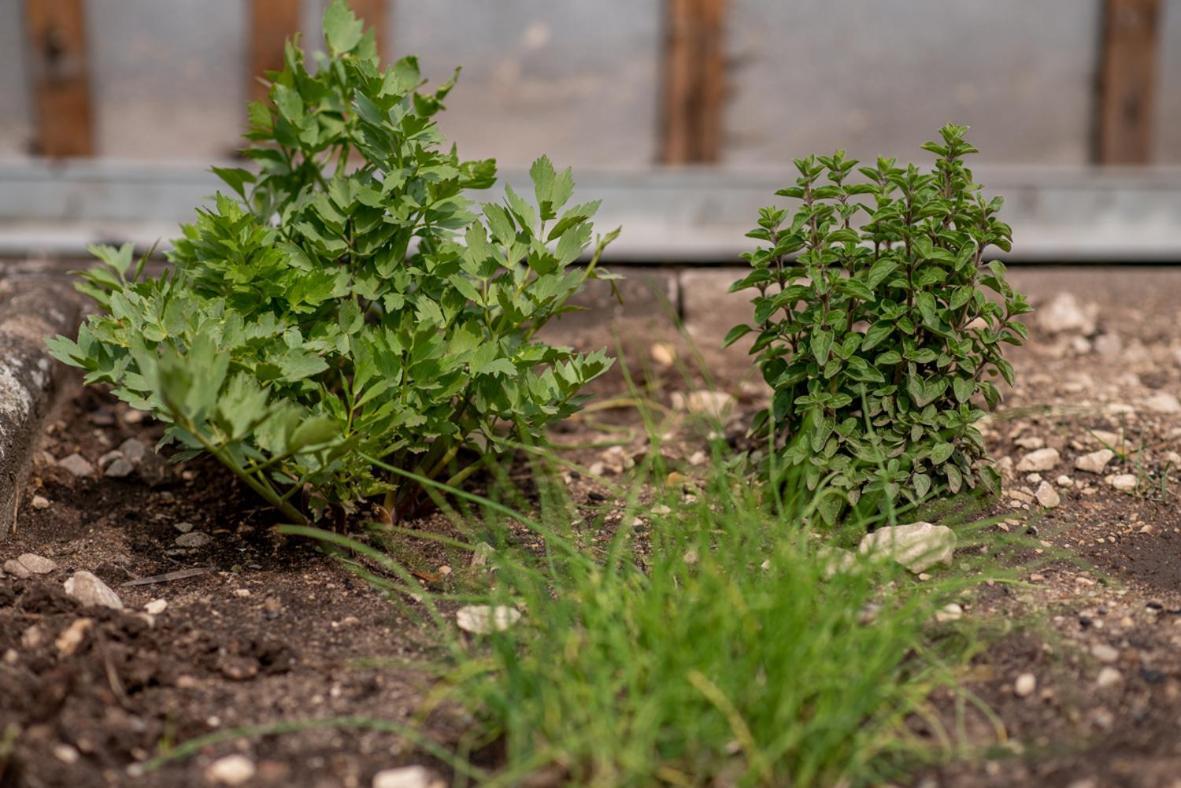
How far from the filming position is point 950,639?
1.67 meters

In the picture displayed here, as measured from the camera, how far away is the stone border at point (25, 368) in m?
2.11

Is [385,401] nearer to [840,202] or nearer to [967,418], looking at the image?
[840,202]

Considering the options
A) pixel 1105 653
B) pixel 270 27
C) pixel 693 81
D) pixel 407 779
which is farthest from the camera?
pixel 693 81

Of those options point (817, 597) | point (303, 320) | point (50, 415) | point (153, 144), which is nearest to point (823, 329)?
point (817, 597)

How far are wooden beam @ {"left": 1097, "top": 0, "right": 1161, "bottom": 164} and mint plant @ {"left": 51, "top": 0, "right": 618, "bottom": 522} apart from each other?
3.66 metres

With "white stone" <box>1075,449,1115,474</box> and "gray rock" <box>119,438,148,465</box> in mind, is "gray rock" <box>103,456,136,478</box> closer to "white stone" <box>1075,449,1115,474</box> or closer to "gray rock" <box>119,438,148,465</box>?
"gray rock" <box>119,438,148,465</box>

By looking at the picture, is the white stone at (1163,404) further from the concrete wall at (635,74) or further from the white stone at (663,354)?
the concrete wall at (635,74)

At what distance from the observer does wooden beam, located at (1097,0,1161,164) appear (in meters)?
4.90

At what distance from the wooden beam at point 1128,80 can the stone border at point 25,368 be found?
12.8 ft

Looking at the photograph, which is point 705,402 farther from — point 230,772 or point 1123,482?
point 230,772

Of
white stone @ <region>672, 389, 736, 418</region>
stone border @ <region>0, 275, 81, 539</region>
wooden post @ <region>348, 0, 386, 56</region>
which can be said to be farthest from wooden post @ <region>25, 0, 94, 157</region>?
white stone @ <region>672, 389, 736, 418</region>

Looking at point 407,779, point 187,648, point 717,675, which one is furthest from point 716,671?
point 187,648

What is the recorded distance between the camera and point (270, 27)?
15.7 ft

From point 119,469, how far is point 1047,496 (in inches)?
62.1
